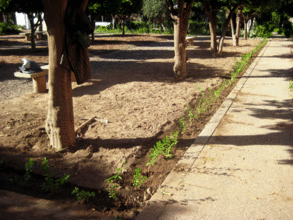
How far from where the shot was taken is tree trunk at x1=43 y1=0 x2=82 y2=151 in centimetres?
361

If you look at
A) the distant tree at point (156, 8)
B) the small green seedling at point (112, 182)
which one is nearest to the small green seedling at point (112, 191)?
the small green seedling at point (112, 182)

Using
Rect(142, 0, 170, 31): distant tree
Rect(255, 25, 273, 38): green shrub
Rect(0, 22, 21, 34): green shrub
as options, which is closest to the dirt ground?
Rect(255, 25, 273, 38): green shrub

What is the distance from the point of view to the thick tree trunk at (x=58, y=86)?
3.61 m

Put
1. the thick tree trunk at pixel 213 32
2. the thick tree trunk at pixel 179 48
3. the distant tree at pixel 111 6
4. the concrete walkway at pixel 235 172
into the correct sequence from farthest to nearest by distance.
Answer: the distant tree at pixel 111 6
the thick tree trunk at pixel 213 32
the thick tree trunk at pixel 179 48
the concrete walkway at pixel 235 172

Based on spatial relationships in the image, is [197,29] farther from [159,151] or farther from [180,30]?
[159,151]

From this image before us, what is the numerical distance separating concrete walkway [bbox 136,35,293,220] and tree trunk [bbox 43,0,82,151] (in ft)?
5.86

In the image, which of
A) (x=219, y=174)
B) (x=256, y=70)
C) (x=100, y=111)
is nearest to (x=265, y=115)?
(x=219, y=174)

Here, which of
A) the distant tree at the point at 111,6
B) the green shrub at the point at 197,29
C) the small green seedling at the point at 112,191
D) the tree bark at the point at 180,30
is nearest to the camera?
the small green seedling at the point at 112,191

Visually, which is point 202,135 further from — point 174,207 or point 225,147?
point 174,207

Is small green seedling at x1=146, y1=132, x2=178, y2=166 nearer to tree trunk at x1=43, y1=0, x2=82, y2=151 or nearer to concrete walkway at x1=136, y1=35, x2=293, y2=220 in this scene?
concrete walkway at x1=136, y1=35, x2=293, y2=220

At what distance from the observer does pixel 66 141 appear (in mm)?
4211

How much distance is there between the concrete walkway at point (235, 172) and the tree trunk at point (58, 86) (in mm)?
1785

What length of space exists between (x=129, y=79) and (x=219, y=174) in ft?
18.9

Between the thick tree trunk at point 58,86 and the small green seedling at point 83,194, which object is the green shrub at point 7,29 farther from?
the small green seedling at point 83,194
